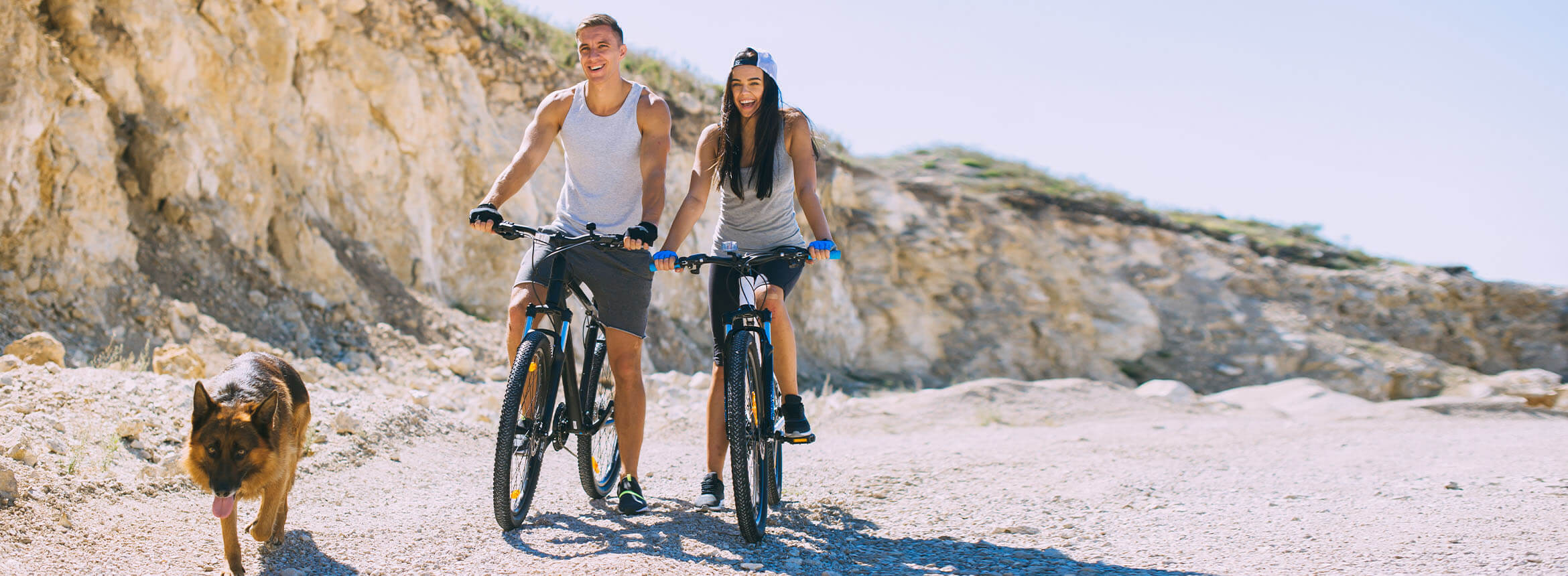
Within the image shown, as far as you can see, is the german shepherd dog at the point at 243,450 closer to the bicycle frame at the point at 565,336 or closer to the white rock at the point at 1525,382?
the bicycle frame at the point at 565,336

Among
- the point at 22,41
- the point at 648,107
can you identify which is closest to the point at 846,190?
the point at 22,41

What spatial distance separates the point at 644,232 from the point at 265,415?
1.48 metres

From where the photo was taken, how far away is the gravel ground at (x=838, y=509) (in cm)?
331

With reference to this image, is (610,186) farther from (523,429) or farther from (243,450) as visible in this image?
(243,450)

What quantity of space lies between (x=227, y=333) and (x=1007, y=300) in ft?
46.0

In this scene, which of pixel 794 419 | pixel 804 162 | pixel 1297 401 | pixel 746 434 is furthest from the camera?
pixel 1297 401

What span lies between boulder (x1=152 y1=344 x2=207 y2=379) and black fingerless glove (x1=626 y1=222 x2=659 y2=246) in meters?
4.54

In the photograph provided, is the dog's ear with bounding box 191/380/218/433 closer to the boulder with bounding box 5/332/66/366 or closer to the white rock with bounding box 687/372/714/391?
A: the boulder with bounding box 5/332/66/366

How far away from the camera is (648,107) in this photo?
13.4ft

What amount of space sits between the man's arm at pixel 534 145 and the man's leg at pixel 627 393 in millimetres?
751

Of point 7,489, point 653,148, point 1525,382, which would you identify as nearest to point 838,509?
point 653,148

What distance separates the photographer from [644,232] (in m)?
3.73

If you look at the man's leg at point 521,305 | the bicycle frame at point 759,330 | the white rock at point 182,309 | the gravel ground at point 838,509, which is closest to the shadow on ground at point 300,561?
the gravel ground at point 838,509

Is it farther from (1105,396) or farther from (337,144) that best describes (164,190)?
(1105,396)
